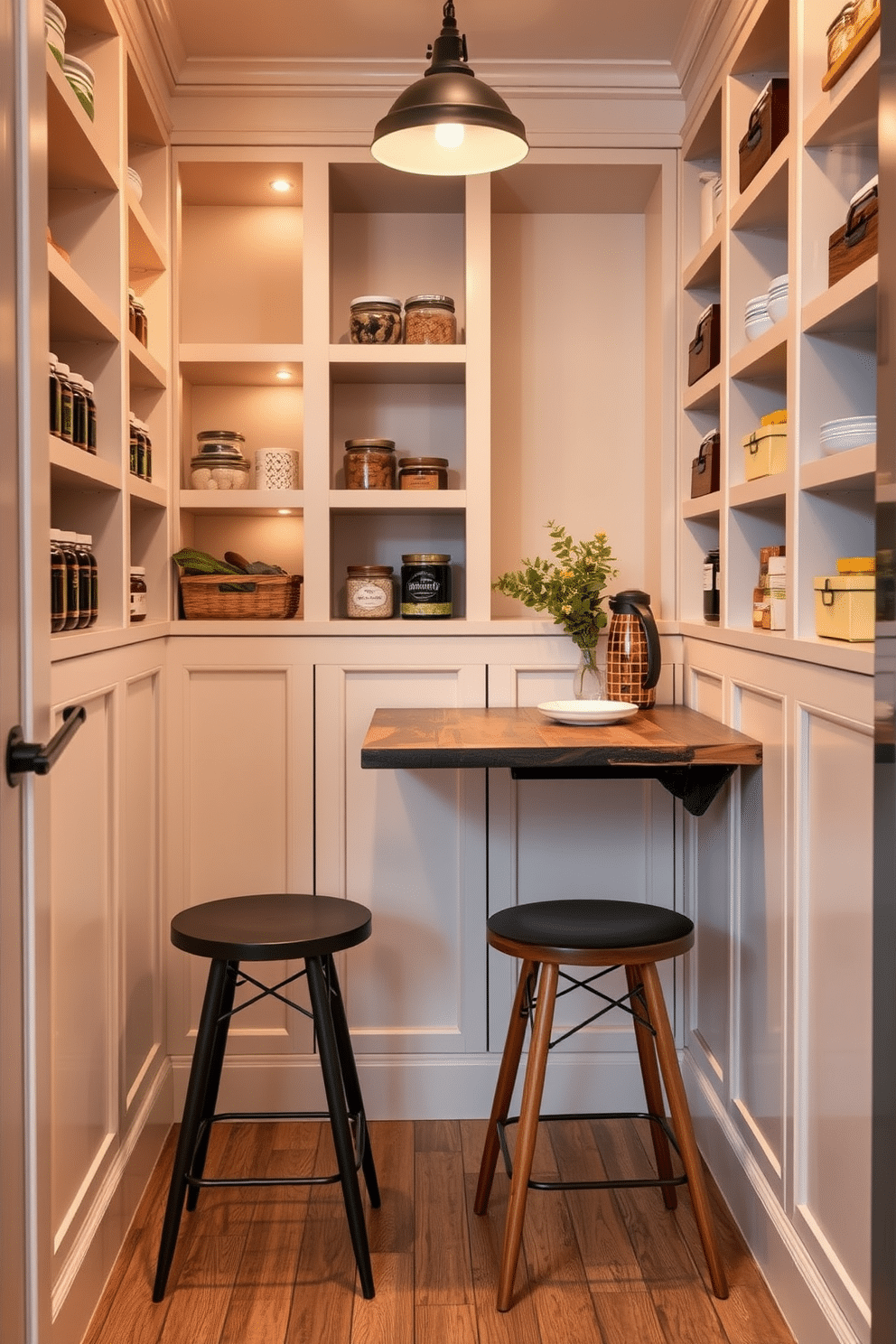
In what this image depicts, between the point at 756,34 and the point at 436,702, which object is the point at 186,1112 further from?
the point at 756,34

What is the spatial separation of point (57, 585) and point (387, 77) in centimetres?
161

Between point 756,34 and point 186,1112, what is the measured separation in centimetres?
224

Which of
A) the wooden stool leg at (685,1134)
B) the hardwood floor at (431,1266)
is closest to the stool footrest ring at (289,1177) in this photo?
the hardwood floor at (431,1266)

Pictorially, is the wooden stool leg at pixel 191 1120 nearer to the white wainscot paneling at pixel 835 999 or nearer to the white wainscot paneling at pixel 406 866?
the white wainscot paneling at pixel 406 866

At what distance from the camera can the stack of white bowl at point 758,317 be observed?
214 cm

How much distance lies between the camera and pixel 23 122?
4.40 ft

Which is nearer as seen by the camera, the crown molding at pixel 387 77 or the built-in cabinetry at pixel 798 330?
the built-in cabinetry at pixel 798 330

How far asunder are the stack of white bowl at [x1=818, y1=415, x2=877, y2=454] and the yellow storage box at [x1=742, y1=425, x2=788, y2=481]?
22 centimetres

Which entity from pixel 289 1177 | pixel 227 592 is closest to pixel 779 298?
pixel 227 592

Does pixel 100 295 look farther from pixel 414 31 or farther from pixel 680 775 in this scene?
pixel 680 775

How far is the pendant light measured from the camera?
78.2 inches

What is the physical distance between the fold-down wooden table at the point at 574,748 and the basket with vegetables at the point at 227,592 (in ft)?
1.36

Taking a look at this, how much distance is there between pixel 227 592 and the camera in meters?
2.80

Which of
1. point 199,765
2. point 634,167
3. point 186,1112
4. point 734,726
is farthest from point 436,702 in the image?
point 634,167
